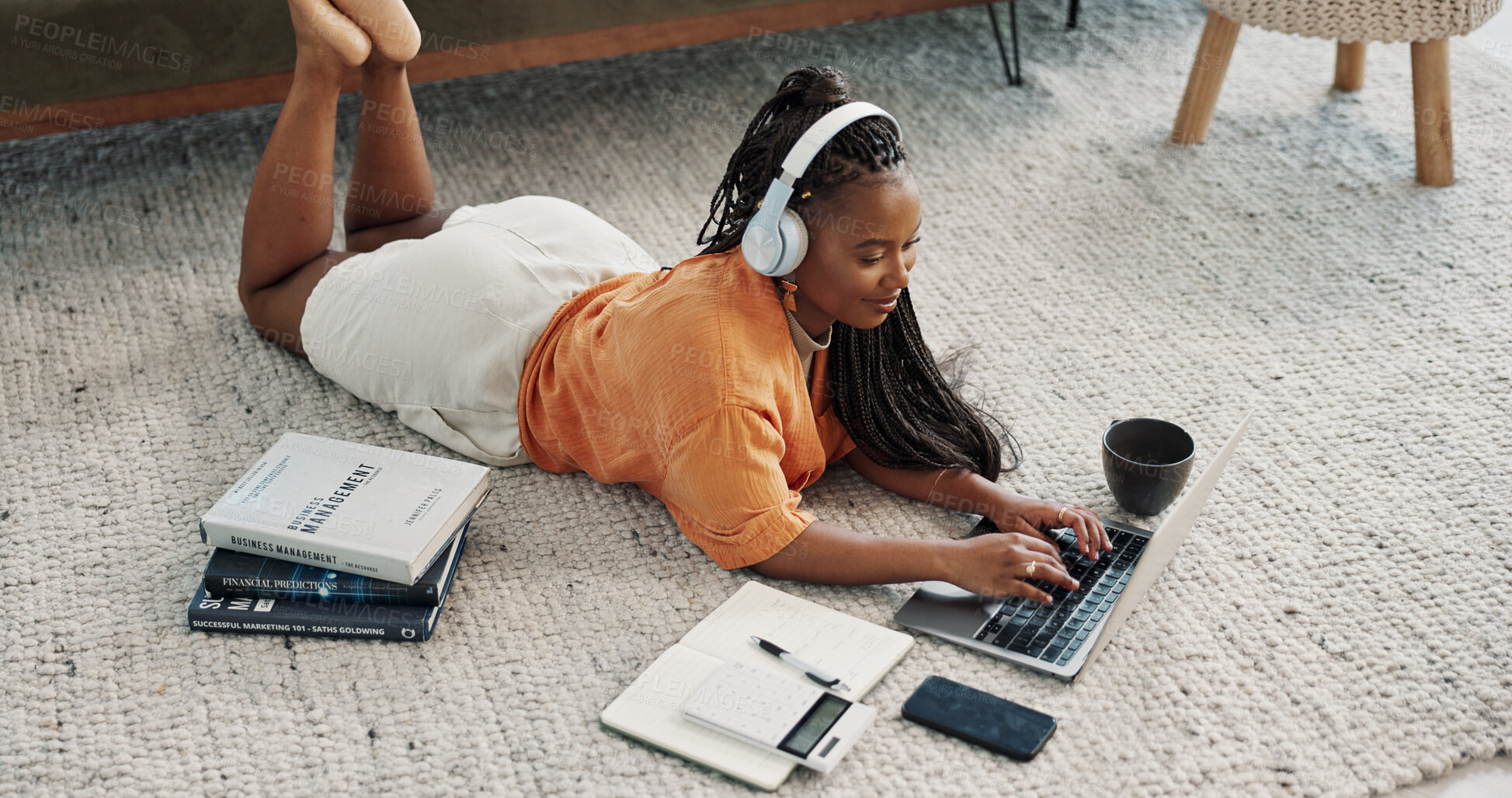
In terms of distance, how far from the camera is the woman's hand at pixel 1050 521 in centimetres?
117

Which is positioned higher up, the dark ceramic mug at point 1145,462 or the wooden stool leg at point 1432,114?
the wooden stool leg at point 1432,114

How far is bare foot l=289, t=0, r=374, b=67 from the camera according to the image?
4.47 ft

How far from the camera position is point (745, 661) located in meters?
1.08

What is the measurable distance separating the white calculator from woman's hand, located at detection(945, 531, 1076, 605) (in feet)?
0.52

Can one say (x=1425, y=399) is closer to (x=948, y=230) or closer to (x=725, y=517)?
(x=948, y=230)

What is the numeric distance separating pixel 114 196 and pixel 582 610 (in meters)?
1.17

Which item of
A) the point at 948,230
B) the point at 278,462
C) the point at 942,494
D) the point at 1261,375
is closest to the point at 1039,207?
the point at 948,230

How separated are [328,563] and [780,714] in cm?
44


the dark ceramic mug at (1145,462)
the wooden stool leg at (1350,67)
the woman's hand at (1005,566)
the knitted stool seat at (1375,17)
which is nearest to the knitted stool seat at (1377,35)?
the knitted stool seat at (1375,17)

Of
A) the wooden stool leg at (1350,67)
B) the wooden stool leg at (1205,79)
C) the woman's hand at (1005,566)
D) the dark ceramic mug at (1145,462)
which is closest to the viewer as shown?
the woman's hand at (1005,566)

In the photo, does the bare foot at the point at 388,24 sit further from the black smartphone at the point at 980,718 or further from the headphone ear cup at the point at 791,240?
the black smartphone at the point at 980,718

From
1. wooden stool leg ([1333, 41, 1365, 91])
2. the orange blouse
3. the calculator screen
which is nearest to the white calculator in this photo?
the calculator screen

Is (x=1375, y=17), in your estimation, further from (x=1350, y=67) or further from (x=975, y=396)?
(x=975, y=396)

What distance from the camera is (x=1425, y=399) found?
1454 millimetres
